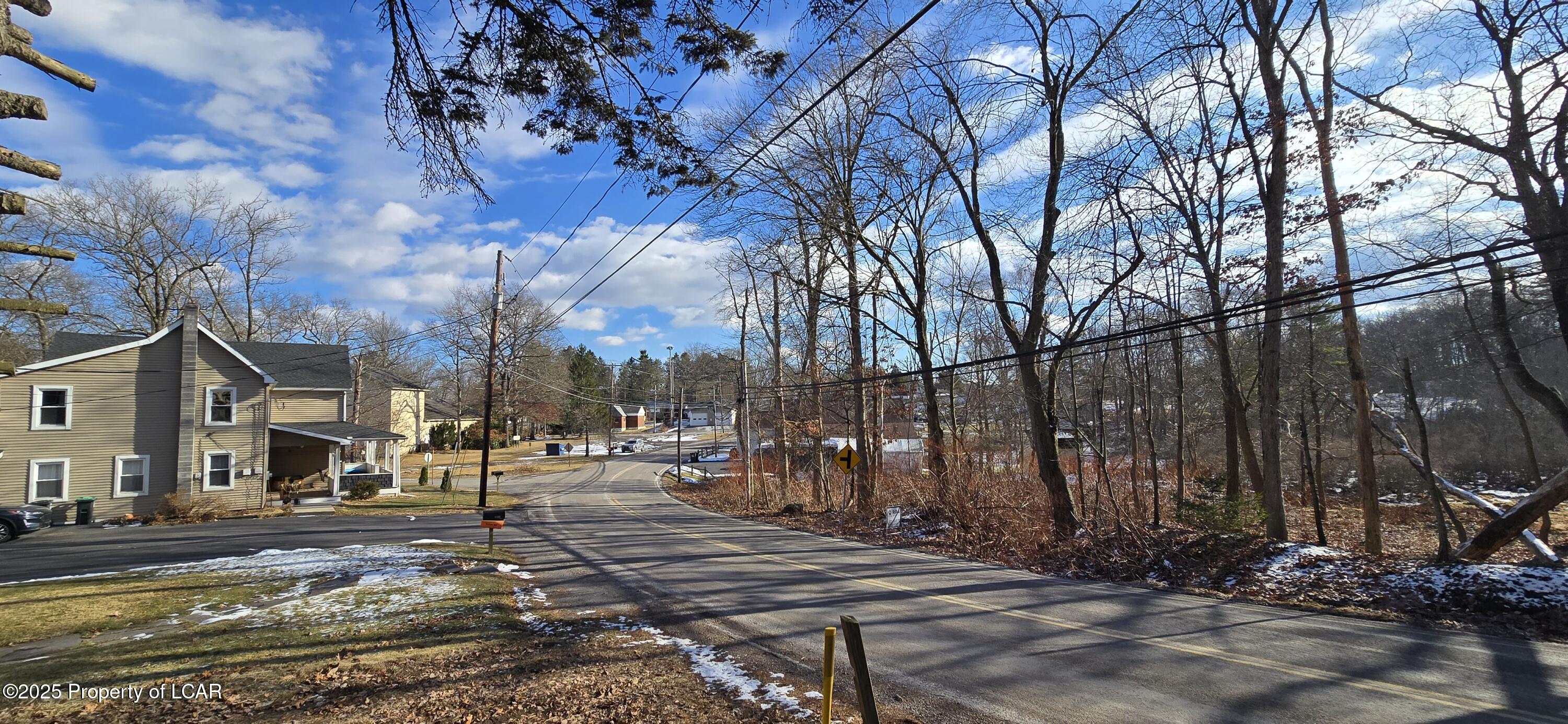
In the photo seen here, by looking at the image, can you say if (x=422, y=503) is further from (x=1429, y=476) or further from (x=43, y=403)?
(x=1429, y=476)

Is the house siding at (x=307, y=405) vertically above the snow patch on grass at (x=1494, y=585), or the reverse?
the house siding at (x=307, y=405)

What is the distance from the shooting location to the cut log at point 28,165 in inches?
185

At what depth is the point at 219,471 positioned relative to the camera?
87.7ft

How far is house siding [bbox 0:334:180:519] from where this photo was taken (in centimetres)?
2403

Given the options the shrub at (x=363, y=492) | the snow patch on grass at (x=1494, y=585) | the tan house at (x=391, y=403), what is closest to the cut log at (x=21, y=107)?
the snow patch on grass at (x=1494, y=585)

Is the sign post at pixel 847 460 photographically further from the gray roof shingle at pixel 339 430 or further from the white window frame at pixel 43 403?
the white window frame at pixel 43 403

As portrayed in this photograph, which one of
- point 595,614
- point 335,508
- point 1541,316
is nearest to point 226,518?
point 335,508

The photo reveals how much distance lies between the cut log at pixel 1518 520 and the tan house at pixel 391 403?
55.6 m

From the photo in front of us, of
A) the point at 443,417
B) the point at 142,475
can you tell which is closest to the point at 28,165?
the point at 142,475

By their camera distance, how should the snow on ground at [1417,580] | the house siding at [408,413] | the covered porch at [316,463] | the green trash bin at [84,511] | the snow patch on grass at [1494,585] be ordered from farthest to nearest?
the house siding at [408,413], the covered porch at [316,463], the green trash bin at [84,511], the snow on ground at [1417,580], the snow patch on grass at [1494,585]

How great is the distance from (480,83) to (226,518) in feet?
89.3

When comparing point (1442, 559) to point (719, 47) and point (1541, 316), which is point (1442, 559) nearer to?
point (1541, 316)

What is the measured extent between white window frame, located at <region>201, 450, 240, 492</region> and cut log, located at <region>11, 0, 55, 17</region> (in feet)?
91.7

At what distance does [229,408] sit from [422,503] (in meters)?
8.16
